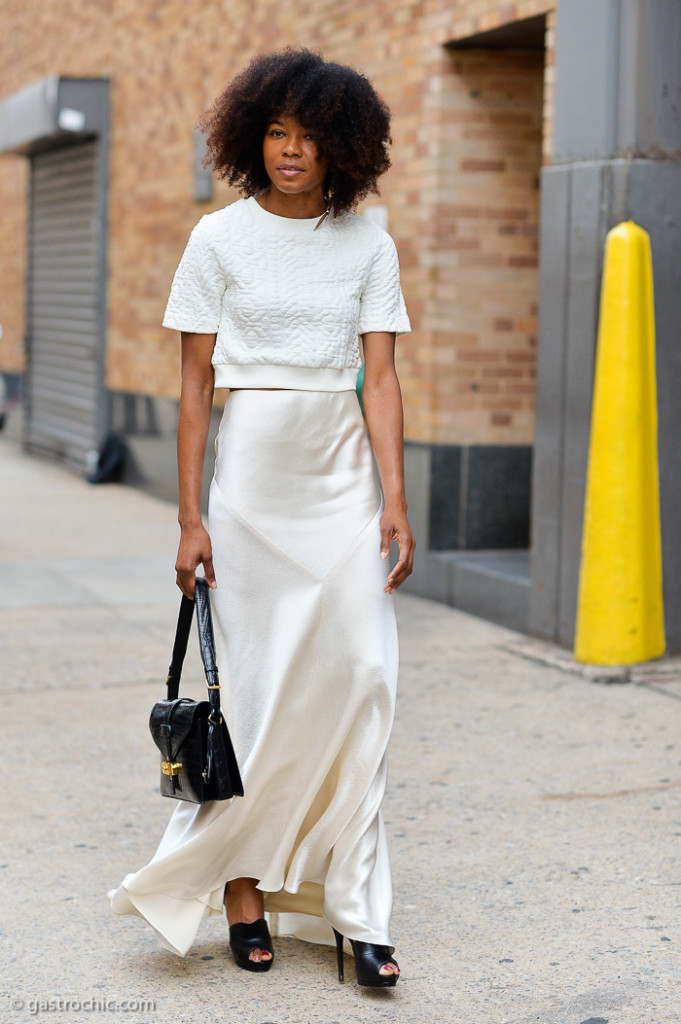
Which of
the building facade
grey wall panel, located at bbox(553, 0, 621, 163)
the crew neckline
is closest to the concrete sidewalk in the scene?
the building facade

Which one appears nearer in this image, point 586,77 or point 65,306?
point 586,77

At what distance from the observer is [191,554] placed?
11.0ft

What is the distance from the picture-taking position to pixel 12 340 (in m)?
17.6

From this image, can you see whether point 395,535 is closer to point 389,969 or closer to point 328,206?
point 328,206

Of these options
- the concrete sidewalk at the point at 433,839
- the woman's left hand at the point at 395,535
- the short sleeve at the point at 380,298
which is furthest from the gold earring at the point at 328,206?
the concrete sidewalk at the point at 433,839

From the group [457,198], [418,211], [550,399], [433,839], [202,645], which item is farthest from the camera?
[418,211]

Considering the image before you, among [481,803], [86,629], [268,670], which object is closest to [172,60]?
[86,629]

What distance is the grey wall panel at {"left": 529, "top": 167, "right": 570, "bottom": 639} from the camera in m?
6.50

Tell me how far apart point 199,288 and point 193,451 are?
14.7 inches

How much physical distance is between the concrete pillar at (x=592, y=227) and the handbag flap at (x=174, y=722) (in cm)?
349

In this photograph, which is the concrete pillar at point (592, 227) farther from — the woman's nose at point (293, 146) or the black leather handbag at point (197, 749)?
the black leather handbag at point (197, 749)

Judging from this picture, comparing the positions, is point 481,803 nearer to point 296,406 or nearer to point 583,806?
point 583,806

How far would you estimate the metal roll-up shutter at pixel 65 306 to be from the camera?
44.7 ft

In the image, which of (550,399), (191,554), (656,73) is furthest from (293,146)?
(550,399)
